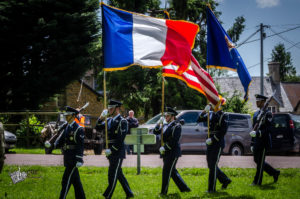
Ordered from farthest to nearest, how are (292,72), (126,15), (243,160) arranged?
(292,72) < (243,160) < (126,15)

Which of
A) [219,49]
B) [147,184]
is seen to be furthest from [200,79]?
[147,184]

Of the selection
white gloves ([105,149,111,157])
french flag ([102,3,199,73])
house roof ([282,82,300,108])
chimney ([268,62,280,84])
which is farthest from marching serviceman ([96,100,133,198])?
house roof ([282,82,300,108])

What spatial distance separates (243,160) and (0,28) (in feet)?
53.6

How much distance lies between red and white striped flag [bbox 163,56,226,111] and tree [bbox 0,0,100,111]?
50.9 ft

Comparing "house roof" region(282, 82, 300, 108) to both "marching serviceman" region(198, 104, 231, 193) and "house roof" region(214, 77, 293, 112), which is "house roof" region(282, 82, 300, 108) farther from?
"marching serviceman" region(198, 104, 231, 193)

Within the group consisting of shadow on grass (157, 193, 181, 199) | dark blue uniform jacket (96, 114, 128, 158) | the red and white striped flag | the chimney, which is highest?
the chimney

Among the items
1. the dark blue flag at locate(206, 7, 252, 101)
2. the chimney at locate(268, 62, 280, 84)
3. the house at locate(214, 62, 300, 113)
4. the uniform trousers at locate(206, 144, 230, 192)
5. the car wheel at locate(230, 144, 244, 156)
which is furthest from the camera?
the chimney at locate(268, 62, 280, 84)

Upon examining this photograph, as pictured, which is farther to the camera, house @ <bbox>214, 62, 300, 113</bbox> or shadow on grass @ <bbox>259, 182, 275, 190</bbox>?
house @ <bbox>214, 62, 300, 113</bbox>

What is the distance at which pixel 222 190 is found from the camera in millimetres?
9258

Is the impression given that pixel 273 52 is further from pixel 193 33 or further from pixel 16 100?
pixel 193 33

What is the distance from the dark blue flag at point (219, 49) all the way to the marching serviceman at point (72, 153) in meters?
3.82

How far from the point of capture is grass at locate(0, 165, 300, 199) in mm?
8695

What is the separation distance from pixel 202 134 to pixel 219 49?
743 cm

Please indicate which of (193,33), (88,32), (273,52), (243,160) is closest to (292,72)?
(273,52)
